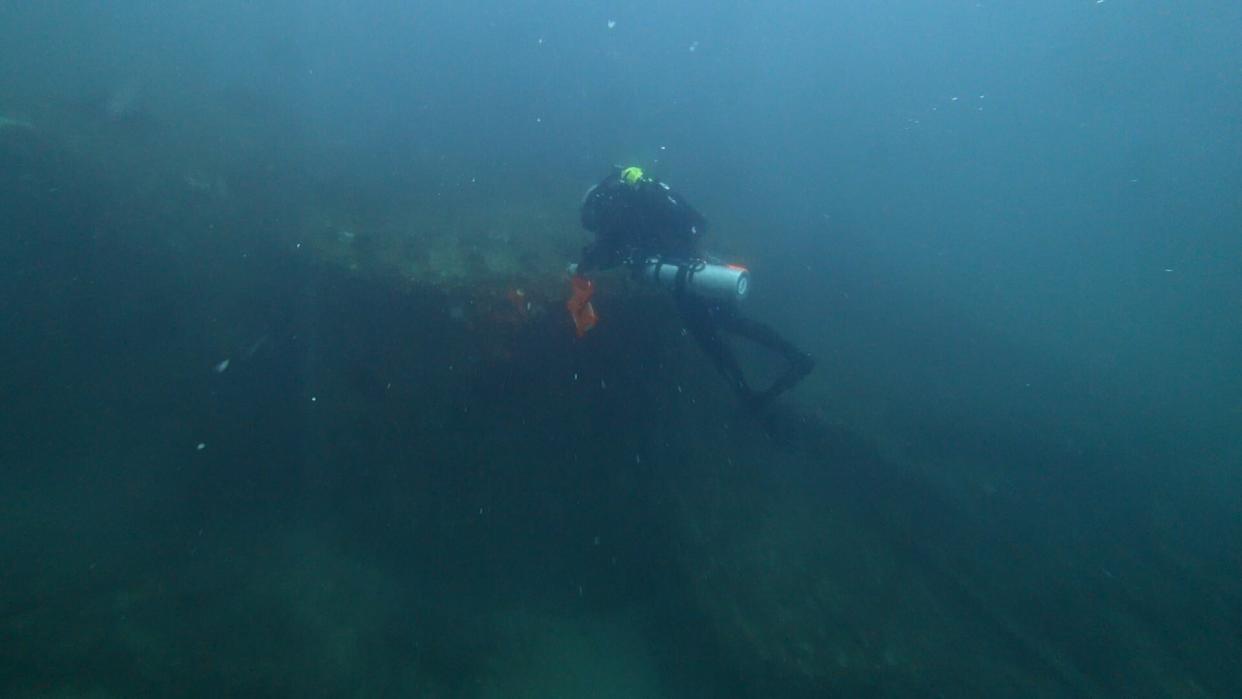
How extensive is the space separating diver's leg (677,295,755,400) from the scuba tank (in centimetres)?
29

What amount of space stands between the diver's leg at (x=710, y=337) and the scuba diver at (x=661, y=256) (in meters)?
0.01

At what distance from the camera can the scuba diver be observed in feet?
21.4

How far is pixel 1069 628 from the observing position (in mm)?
6961

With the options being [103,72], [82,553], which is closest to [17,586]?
[82,553]

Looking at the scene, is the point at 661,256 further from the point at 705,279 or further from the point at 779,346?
the point at 779,346

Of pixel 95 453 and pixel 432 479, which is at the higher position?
Result: pixel 95 453

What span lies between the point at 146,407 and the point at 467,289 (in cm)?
356

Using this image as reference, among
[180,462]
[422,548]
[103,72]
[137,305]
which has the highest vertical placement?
[103,72]

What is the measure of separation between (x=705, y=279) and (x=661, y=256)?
2.69 feet

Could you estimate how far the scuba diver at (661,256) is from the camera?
6.52 metres

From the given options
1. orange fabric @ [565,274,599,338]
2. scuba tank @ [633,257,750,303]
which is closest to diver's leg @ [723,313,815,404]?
scuba tank @ [633,257,750,303]

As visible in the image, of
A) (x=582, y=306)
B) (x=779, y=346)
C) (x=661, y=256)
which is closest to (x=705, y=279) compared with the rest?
(x=661, y=256)

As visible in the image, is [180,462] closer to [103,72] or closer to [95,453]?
[95,453]

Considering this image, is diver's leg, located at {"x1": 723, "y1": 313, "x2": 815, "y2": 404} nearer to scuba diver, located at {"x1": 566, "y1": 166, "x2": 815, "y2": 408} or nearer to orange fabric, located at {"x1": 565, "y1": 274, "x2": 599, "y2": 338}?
scuba diver, located at {"x1": 566, "y1": 166, "x2": 815, "y2": 408}
